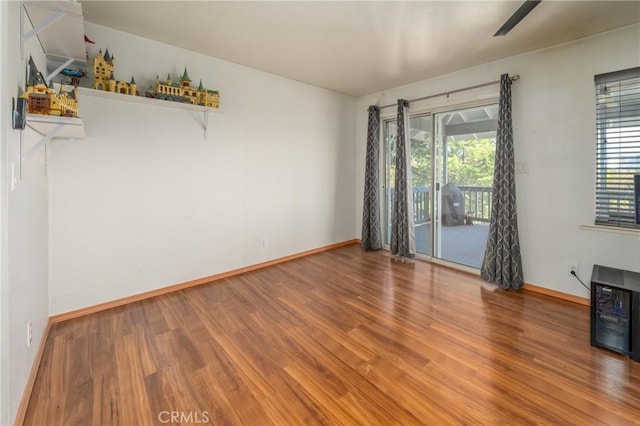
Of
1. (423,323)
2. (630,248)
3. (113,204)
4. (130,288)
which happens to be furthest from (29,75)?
(630,248)

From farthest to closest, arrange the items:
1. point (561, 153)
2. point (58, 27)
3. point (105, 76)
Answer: point (561, 153) → point (105, 76) → point (58, 27)

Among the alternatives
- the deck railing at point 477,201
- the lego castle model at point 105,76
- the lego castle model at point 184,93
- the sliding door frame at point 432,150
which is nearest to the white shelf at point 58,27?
the lego castle model at point 105,76

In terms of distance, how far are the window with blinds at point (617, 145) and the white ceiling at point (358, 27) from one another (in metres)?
0.51

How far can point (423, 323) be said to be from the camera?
231 cm

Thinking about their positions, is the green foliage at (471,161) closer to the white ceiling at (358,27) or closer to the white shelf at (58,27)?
the white ceiling at (358,27)

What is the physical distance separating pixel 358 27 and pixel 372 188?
7.86 ft

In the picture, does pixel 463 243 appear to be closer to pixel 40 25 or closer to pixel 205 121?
pixel 205 121

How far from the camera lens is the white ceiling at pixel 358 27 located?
2.14m

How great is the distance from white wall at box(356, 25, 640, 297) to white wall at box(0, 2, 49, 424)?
3.97m

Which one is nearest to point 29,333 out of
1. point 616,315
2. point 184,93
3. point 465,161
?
point 184,93

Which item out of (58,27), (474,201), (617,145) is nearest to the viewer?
(58,27)

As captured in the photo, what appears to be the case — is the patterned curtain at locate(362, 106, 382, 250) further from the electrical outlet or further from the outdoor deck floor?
the electrical outlet

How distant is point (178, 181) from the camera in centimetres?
296

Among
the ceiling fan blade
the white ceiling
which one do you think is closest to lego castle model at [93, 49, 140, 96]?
the white ceiling
